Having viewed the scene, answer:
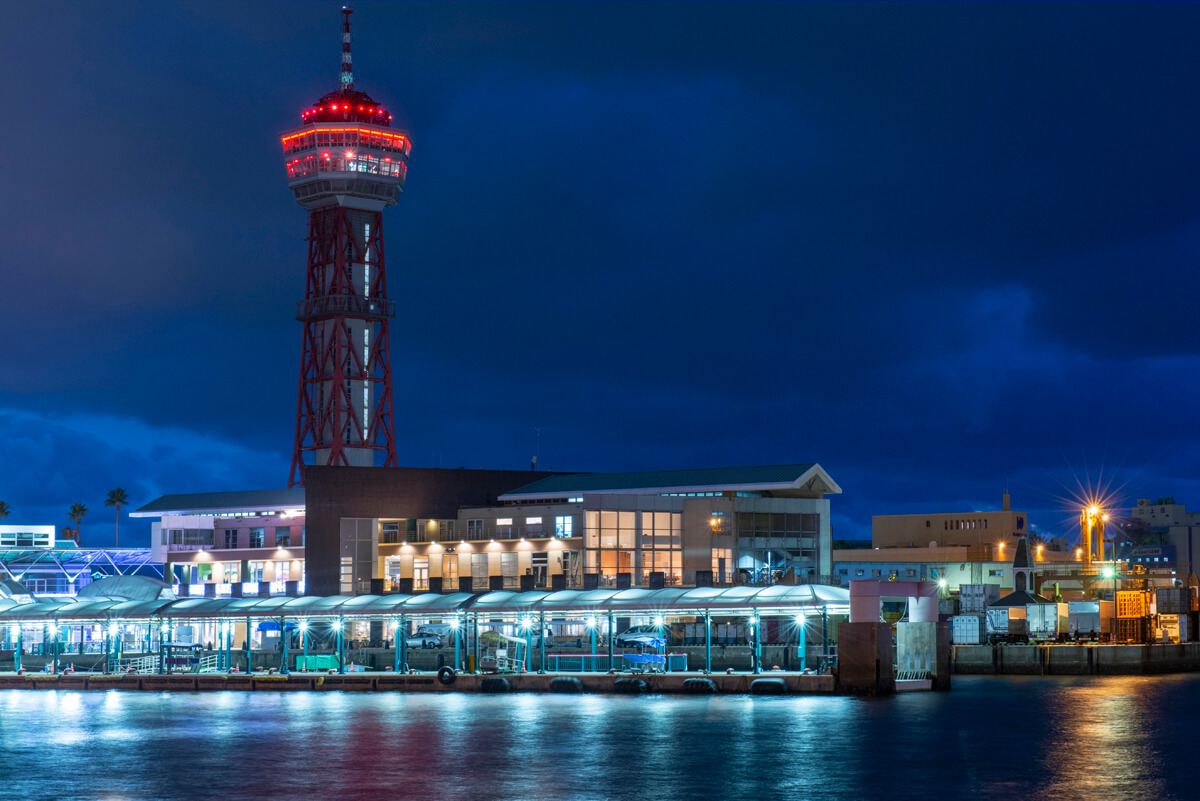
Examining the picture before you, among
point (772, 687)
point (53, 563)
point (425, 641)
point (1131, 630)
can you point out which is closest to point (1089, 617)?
point (1131, 630)

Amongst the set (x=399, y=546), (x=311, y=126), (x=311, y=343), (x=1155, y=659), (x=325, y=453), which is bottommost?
(x=1155, y=659)

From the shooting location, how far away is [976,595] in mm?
160500

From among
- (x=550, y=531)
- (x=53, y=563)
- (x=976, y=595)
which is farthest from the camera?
(x=53, y=563)

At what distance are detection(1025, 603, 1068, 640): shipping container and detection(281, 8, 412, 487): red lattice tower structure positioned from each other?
86.3 meters

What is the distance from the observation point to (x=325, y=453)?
7205 inches

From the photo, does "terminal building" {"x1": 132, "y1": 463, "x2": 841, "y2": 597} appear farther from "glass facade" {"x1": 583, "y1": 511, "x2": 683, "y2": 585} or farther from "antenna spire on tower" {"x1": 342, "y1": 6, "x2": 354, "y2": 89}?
"antenna spire on tower" {"x1": 342, "y1": 6, "x2": 354, "y2": 89}

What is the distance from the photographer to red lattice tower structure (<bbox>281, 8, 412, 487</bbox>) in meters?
184

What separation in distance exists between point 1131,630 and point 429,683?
61386mm

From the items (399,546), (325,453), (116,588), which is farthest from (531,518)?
(325,453)

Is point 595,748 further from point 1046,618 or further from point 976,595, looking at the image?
point 976,595

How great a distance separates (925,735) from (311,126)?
146021mm

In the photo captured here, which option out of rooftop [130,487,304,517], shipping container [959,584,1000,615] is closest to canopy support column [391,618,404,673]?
rooftop [130,487,304,517]

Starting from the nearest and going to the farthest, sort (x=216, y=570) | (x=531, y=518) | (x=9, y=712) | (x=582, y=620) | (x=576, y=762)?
(x=576, y=762) → (x=9, y=712) → (x=582, y=620) → (x=531, y=518) → (x=216, y=570)

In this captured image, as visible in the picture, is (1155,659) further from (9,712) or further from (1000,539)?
(9,712)
